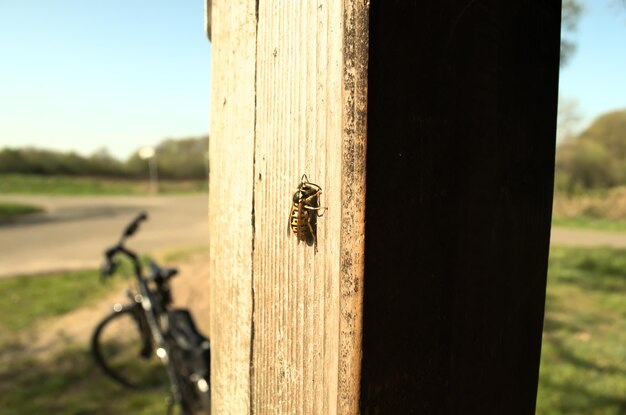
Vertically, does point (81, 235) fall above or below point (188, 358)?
below

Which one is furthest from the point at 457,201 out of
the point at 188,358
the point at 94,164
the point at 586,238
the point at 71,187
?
the point at 94,164

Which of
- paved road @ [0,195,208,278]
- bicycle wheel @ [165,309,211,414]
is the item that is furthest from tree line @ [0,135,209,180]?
bicycle wheel @ [165,309,211,414]

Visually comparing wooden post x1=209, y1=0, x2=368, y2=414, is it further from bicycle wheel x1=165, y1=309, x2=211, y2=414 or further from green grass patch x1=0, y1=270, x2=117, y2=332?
green grass patch x1=0, y1=270, x2=117, y2=332

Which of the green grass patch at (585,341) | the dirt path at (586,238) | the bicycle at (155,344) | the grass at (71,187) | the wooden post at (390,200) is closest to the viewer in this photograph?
the wooden post at (390,200)

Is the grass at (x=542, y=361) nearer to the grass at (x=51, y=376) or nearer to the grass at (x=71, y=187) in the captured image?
the grass at (x=51, y=376)

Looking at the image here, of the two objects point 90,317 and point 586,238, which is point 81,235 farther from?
point 586,238

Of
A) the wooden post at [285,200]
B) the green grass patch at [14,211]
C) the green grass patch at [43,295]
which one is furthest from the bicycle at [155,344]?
the green grass patch at [14,211]
